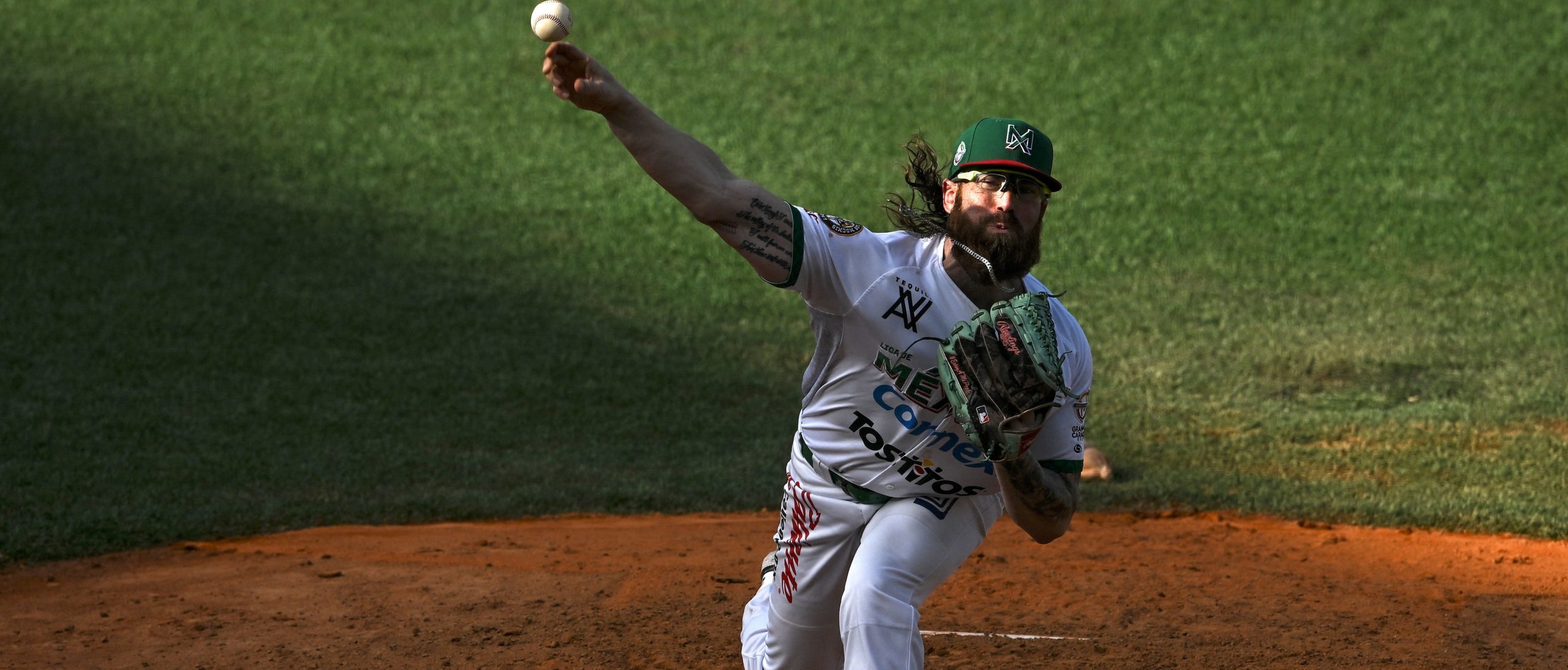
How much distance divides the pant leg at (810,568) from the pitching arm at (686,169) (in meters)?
0.80

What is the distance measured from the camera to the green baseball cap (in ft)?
13.4

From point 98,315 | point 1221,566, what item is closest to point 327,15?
point 98,315

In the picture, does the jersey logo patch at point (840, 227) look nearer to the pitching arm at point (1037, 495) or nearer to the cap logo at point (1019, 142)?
the cap logo at point (1019, 142)

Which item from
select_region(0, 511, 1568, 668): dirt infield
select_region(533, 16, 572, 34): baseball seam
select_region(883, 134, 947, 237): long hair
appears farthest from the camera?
select_region(0, 511, 1568, 668): dirt infield

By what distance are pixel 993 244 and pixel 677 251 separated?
8628mm

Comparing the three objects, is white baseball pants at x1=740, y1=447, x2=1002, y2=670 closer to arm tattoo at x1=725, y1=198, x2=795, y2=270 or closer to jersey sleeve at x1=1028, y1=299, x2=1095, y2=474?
jersey sleeve at x1=1028, y1=299, x2=1095, y2=474

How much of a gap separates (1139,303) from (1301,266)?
158 centimetres

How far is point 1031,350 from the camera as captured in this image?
3.66 meters

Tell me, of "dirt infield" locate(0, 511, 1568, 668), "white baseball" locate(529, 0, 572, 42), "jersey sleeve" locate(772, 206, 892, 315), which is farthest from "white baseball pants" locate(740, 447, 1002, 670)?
"white baseball" locate(529, 0, 572, 42)

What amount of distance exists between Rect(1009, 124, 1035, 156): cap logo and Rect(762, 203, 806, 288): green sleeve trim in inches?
25.5

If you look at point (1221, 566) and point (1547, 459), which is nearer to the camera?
point (1221, 566)

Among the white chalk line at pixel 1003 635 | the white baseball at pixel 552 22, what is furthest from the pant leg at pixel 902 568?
the white baseball at pixel 552 22

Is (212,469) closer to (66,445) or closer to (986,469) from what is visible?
(66,445)

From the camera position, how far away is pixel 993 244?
159 inches
